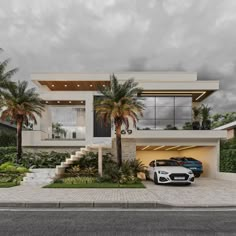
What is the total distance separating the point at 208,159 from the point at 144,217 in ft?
51.9

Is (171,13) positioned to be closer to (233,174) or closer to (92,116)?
(92,116)

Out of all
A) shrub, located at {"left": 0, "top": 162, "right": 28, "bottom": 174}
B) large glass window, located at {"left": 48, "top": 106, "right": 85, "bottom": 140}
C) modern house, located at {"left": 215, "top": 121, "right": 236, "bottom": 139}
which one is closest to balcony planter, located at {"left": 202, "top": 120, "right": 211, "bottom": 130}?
modern house, located at {"left": 215, "top": 121, "right": 236, "bottom": 139}

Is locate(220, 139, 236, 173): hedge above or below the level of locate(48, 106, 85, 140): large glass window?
below

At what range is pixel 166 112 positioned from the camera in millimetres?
21469

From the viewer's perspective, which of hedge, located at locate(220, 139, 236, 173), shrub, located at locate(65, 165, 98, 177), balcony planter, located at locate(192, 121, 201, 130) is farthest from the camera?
balcony planter, located at locate(192, 121, 201, 130)

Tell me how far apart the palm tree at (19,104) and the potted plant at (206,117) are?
42.9ft

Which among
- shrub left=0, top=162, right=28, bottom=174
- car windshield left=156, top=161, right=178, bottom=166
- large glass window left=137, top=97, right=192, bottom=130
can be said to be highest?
large glass window left=137, top=97, right=192, bottom=130

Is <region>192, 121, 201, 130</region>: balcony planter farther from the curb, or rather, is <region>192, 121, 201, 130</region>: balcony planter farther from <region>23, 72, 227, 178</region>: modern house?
the curb

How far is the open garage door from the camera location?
66.7 feet

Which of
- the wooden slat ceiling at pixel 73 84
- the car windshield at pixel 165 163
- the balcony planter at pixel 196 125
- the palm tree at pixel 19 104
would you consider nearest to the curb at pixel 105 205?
the car windshield at pixel 165 163

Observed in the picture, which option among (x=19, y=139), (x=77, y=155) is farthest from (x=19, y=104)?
(x=77, y=155)

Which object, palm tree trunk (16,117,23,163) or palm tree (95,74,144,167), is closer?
palm tree (95,74,144,167)

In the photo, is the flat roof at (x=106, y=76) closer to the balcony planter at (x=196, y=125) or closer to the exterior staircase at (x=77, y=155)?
the balcony planter at (x=196, y=125)

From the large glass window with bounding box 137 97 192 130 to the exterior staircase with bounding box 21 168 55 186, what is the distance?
8.38m
